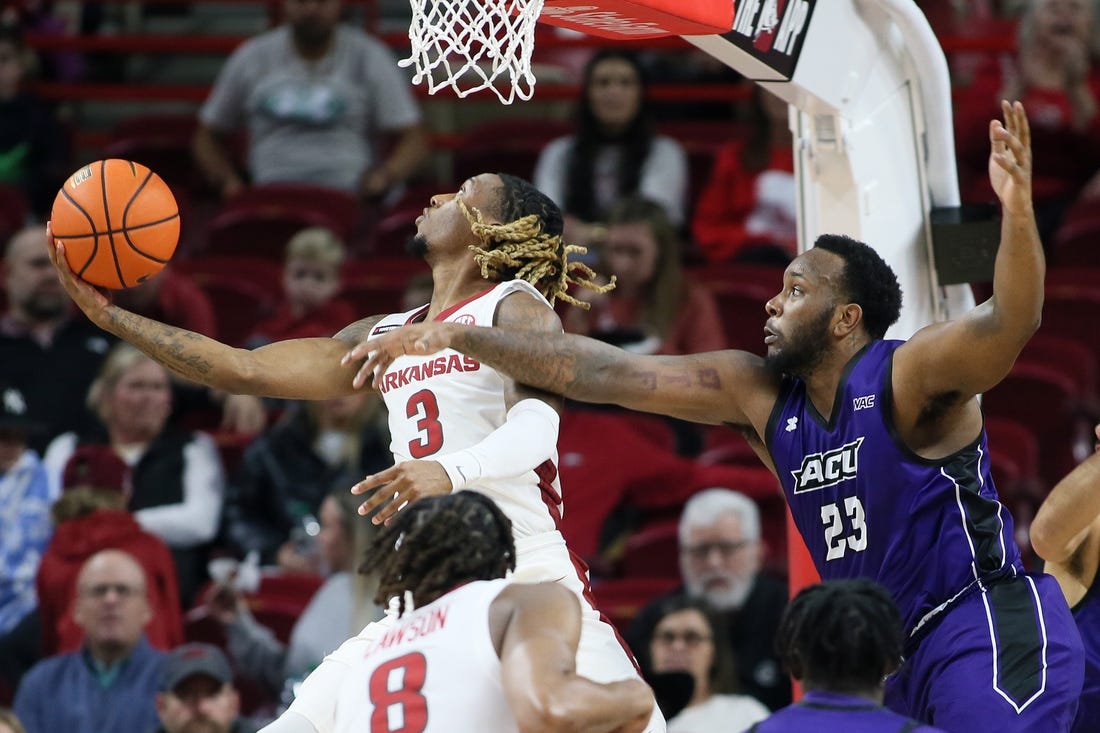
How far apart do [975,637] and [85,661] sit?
160 inches

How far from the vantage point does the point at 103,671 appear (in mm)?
7828

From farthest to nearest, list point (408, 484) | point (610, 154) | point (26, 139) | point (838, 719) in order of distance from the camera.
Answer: point (26, 139) < point (610, 154) < point (408, 484) < point (838, 719)

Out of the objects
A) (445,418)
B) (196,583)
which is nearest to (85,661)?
(196,583)

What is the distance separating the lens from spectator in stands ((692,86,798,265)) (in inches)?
412

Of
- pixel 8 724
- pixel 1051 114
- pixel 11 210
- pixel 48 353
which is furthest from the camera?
pixel 11 210

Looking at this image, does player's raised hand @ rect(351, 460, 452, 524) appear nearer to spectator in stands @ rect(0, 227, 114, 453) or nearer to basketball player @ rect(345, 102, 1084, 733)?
basketball player @ rect(345, 102, 1084, 733)

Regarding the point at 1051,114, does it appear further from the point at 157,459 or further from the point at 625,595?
the point at 157,459

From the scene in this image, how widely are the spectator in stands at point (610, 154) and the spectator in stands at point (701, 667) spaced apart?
3.48 m

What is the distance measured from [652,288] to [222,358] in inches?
156

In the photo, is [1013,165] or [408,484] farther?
[1013,165]

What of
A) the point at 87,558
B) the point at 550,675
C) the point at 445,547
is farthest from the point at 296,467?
the point at 550,675

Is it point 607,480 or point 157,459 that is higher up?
point 157,459

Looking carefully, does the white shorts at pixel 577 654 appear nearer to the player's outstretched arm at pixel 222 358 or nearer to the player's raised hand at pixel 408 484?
the player's raised hand at pixel 408 484

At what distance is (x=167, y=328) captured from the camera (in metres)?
5.98
